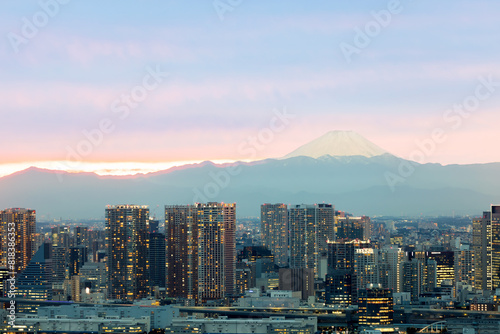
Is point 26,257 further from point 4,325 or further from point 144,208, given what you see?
point 4,325

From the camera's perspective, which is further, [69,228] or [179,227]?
[69,228]

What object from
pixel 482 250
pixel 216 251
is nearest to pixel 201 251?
pixel 216 251

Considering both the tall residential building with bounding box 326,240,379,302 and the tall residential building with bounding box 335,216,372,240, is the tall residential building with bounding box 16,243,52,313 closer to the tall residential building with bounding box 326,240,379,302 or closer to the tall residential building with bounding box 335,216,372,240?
the tall residential building with bounding box 326,240,379,302

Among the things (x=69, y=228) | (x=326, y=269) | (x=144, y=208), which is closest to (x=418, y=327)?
(x=326, y=269)

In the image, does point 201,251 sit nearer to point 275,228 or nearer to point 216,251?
point 216,251

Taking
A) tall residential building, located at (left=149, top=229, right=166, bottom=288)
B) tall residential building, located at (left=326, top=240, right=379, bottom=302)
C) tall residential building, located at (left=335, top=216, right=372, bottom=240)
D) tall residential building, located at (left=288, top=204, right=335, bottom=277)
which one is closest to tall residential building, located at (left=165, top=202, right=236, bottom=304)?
tall residential building, located at (left=149, top=229, right=166, bottom=288)

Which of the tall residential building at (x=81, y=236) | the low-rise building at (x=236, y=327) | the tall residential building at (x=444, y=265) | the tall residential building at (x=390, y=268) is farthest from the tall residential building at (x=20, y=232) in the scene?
the tall residential building at (x=444, y=265)

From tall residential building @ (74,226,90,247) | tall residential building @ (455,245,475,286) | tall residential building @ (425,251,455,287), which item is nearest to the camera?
tall residential building @ (455,245,475,286)
